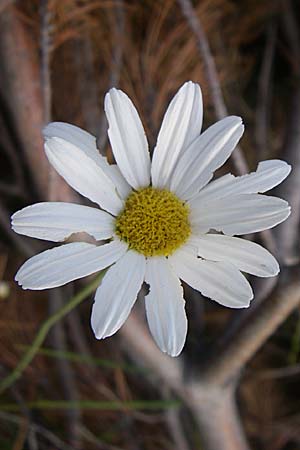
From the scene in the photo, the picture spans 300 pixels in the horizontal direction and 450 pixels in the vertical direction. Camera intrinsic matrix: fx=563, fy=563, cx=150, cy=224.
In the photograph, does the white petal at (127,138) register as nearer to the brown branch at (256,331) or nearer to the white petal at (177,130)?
the white petal at (177,130)

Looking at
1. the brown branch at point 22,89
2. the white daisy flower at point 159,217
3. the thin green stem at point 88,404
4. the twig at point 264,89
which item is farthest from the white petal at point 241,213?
the twig at point 264,89

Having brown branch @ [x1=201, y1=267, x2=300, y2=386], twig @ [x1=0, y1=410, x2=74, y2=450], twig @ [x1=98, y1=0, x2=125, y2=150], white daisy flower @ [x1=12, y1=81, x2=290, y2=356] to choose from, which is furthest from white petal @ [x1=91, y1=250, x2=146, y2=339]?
twig @ [x1=0, y1=410, x2=74, y2=450]

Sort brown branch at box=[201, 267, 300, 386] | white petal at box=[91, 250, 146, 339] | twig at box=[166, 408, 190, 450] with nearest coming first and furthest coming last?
white petal at box=[91, 250, 146, 339]
brown branch at box=[201, 267, 300, 386]
twig at box=[166, 408, 190, 450]

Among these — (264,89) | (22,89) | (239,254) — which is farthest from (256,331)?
(264,89)

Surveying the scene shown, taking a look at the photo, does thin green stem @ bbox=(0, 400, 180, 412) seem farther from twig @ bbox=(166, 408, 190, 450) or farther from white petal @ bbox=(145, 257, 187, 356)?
white petal @ bbox=(145, 257, 187, 356)

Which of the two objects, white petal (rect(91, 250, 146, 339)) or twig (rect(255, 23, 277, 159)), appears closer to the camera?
white petal (rect(91, 250, 146, 339))

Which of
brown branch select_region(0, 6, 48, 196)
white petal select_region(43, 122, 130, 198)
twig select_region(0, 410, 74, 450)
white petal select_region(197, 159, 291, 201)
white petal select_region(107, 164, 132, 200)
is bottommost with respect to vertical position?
twig select_region(0, 410, 74, 450)
